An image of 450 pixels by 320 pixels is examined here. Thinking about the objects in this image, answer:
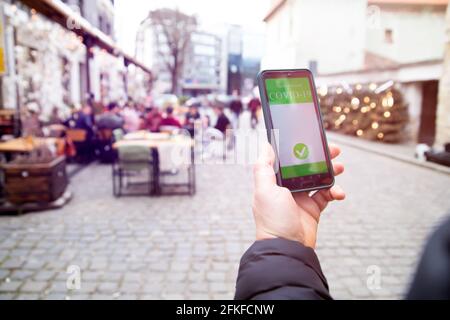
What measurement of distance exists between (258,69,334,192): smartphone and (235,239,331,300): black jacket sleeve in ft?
1.06

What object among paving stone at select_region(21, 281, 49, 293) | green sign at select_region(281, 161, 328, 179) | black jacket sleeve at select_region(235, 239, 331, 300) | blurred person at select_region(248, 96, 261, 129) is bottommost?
paving stone at select_region(21, 281, 49, 293)

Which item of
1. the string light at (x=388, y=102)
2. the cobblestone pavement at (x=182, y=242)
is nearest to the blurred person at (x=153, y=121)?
the cobblestone pavement at (x=182, y=242)

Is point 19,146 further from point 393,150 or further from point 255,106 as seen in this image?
point 393,150

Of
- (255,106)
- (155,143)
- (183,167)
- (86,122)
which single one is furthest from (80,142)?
(255,106)

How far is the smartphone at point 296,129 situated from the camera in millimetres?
1259

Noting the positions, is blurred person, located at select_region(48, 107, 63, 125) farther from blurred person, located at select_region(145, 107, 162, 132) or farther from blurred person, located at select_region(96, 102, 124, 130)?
blurred person, located at select_region(145, 107, 162, 132)

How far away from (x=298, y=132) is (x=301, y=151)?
0.21ft

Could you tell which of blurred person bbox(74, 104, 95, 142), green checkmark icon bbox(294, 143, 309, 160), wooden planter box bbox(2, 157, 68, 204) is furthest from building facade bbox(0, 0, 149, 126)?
green checkmark icon bbox(294, 143, 309, 160)

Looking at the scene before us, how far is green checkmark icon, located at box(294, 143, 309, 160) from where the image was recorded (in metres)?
1.29

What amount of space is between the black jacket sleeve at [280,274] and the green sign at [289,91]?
0.54 m

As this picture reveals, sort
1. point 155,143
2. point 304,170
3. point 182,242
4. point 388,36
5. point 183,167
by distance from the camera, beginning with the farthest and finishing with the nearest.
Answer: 1. point 388,36
2. point 183,167
3. point 155,143
4. point 182,242
5. point 304,170

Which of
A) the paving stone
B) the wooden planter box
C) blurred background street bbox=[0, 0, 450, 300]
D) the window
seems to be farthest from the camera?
the window

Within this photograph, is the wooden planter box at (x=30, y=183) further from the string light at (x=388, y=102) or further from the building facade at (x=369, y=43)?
the string light at (x=388, y=102)

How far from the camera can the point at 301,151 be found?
130 centimetres
